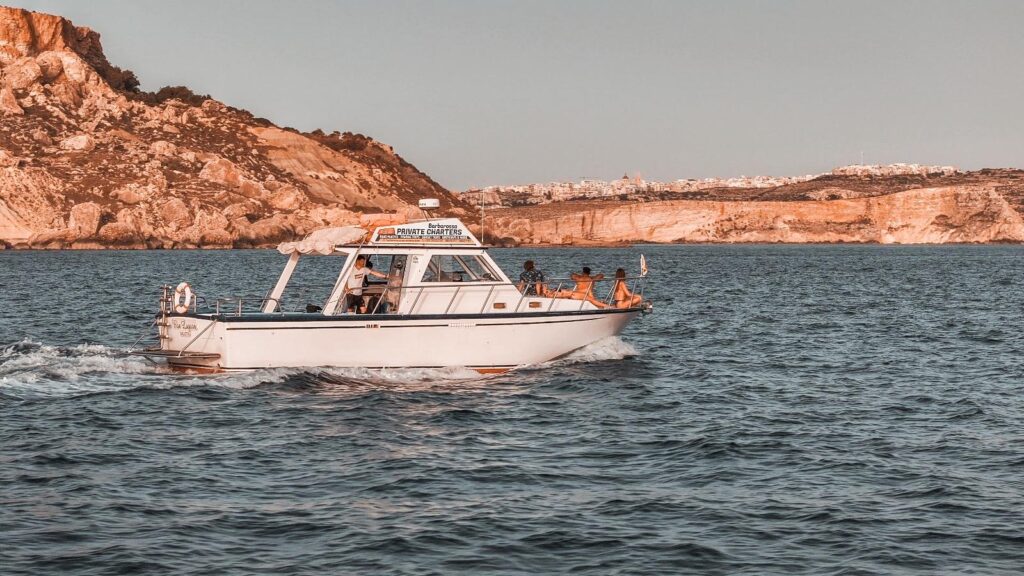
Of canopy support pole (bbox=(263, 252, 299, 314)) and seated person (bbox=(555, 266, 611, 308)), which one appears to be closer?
canopy support pole (bbox=(263, 252, 299, 314))

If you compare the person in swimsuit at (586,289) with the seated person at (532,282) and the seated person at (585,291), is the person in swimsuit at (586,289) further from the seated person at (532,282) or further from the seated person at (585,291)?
the seated person at (532,282)

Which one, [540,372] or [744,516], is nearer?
[744,516]

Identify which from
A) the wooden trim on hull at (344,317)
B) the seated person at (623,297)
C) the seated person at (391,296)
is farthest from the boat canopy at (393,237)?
the seated person at (623,297)

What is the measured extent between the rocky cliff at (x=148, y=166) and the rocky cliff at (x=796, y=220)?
2821 cm

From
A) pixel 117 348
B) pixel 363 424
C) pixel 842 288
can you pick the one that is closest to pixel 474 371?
pixel 363 424

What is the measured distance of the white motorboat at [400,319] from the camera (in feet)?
66.2

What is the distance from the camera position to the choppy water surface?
11000mm

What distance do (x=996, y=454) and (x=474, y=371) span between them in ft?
30.0

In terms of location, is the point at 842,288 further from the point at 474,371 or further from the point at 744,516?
the point at 744,516

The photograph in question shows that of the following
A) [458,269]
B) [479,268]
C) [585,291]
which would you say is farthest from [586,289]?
[458,269]

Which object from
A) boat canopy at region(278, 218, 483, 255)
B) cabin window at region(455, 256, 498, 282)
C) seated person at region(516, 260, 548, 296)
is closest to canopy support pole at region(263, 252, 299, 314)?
boat canopy at region(278, 218, 483, 255)

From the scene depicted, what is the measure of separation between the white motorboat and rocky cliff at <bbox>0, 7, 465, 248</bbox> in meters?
97.4

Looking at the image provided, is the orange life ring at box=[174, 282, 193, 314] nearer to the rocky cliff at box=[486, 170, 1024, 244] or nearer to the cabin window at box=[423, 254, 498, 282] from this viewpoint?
the cabin window at box=[423, 254, 498, 282]

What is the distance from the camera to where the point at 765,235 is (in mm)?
182125
